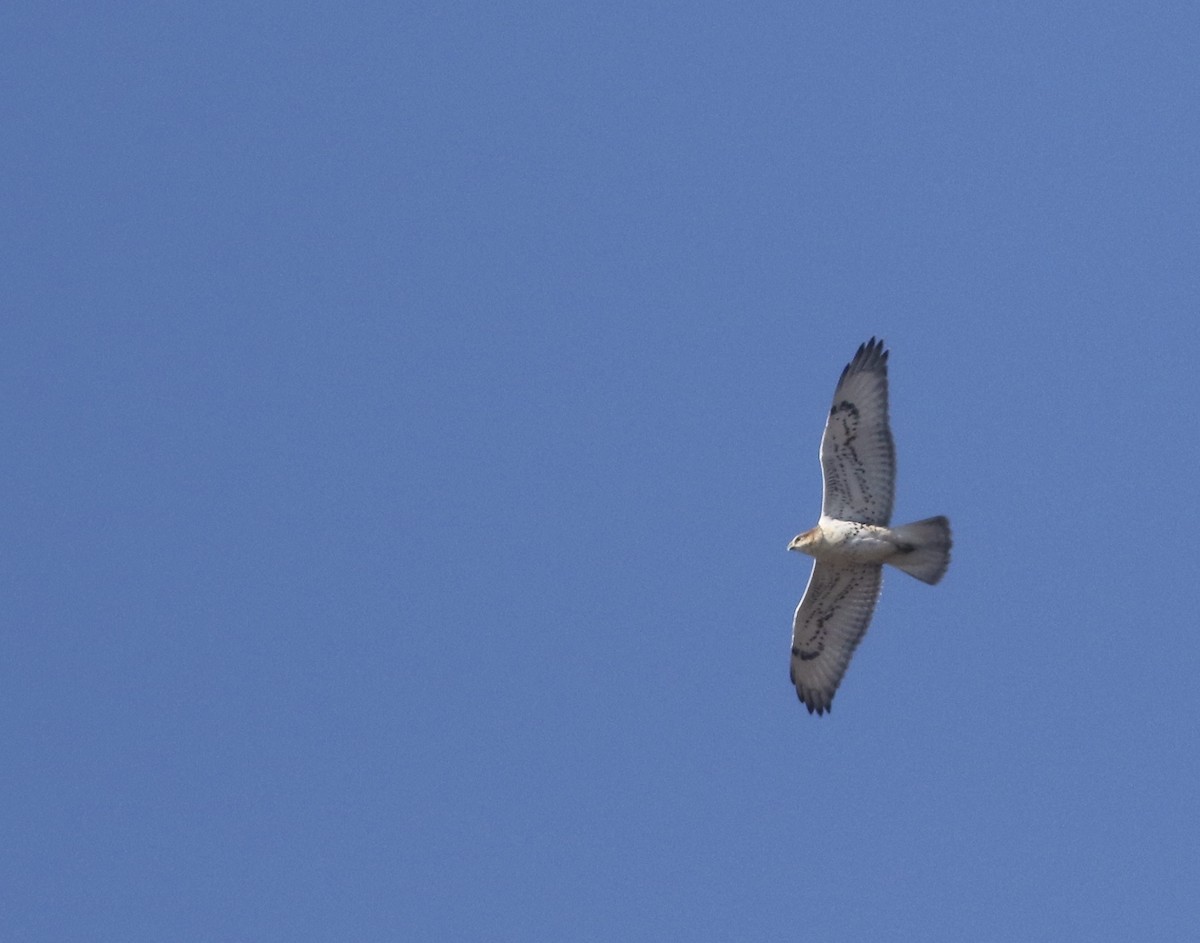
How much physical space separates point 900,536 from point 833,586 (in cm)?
118

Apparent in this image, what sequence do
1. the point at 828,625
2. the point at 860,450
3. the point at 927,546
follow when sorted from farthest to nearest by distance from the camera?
the point at 828,625, the point at 860,450, the point at 927,546

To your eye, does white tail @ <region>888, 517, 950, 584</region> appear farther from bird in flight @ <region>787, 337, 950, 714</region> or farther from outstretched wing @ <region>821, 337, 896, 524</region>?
outstretched wing @ <region>821, 337, 896, 524</region>

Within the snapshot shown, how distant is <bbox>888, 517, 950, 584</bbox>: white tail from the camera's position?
1853cm

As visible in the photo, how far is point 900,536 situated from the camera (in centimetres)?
1864

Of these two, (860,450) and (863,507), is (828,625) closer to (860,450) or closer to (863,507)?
(863,507)

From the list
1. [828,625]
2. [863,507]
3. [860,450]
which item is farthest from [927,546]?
[828,625]

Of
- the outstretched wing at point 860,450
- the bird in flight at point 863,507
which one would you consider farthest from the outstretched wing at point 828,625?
the outstretched wing at point 860,450

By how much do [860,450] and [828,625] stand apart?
6.46 feet

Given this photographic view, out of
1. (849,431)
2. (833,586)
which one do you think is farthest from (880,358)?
(833,586)

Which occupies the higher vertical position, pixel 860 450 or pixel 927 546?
pixel 860 450

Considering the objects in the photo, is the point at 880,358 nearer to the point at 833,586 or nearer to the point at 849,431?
the point at 849,431

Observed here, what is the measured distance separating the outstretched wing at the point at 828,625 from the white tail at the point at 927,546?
2.59 ft

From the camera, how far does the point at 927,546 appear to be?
732 inches

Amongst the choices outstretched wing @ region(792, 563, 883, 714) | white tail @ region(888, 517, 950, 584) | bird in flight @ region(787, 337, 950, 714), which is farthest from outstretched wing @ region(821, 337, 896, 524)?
outstretched wing @ region(792, 563, 883, 714)
